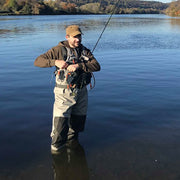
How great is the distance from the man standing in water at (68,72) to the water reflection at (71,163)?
0.30 metres

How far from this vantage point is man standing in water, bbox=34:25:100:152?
4.19 meters

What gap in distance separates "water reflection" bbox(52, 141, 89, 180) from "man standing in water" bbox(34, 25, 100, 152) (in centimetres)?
30

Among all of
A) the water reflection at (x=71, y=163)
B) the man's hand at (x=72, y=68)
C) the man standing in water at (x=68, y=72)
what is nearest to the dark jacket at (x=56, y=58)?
the man standing in water at (x=68, y=72)

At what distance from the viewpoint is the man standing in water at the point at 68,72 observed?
13.7ft

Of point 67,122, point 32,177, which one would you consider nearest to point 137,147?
point 67,122

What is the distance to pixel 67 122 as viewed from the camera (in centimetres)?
443

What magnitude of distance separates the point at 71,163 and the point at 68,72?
1.73 meters

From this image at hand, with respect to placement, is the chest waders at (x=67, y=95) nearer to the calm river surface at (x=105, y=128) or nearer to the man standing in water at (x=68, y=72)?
the man standing in water at (x=68, y=72)

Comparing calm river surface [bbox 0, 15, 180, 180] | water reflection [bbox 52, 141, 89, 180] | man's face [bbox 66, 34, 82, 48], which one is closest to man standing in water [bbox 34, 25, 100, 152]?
man's face [bbox 66, 34, 82, 48]

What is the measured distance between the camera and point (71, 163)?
4.50 metres

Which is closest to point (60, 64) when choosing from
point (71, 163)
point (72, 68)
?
point (72, 68)

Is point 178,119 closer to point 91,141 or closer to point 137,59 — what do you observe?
point 91,141

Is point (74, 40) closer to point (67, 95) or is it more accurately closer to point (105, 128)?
point (67, 95)

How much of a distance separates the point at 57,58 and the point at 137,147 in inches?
96.9
